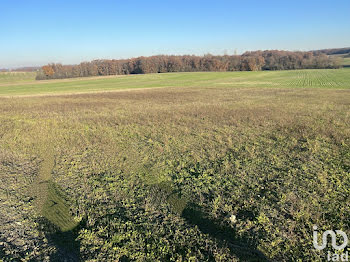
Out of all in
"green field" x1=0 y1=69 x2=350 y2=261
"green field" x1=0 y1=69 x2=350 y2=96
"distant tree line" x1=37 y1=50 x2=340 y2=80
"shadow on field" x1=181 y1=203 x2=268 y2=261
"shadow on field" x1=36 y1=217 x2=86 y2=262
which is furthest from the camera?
"distant tree line" x1=37 y1=50 x2=340 y2=80

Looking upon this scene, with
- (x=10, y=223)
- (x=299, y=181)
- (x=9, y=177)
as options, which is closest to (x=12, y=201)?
(x=10, y=223)

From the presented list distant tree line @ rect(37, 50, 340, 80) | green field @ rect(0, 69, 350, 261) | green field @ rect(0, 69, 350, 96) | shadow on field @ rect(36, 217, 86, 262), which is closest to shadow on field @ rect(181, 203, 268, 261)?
green field @ rect(0, 69, 350, 261)

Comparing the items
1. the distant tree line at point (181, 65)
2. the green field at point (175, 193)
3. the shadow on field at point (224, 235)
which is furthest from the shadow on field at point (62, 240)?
the distant tree line at point (181, 65)

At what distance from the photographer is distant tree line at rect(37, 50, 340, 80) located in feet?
352

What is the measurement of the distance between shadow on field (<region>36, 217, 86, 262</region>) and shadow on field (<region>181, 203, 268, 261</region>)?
10.6 feet

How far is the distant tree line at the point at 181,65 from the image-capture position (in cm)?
10719

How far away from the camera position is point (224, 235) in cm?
586

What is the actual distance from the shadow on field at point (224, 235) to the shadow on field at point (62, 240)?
323 centimetres

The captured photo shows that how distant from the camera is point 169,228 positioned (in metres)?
6.14

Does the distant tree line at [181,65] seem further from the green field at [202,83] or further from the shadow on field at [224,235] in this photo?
the shadow on field at [224,235]

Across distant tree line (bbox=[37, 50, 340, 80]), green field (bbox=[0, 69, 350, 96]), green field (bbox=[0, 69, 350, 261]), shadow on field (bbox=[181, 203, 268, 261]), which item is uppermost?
distant tree line (bbox=[37, 50, 340, 80])

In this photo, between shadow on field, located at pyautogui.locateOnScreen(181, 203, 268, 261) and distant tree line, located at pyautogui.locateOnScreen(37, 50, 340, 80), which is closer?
shadow on field, located at pyautogui.locateOnScreen(181, 203, 268, 261)

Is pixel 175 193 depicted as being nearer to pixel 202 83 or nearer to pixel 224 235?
pixel 224 235

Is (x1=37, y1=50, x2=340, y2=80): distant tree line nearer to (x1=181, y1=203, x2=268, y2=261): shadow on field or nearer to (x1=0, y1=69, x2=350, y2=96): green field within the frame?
(x1=0, y1=69, x2=350, y2=96): green field
